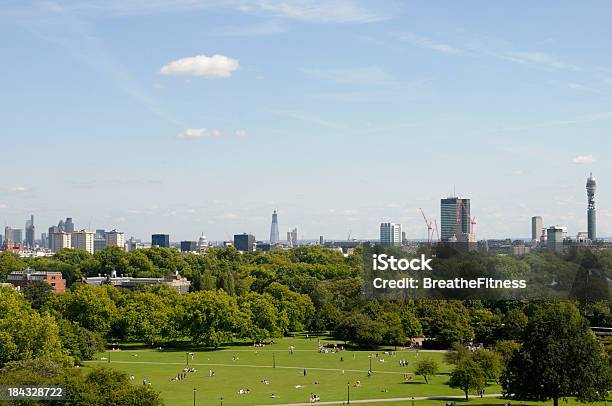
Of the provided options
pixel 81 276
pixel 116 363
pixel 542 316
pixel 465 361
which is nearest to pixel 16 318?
pixel 116 363

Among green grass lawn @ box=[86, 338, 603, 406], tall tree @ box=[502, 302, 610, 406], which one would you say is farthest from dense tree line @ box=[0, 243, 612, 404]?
green grass lawn @ box=[86, 338, 603, 406]

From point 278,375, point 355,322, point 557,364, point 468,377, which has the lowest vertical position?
point 278,375

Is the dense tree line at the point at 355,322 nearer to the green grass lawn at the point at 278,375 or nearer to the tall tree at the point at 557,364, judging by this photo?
the tall tree at the point at 557,364

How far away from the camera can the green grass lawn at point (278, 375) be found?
55.4m

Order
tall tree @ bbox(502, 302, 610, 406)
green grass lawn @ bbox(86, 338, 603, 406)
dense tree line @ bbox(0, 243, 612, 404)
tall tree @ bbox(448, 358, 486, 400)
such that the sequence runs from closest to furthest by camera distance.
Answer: tall tree @ bbox(502, 302, 610, 406) < dense tree line @ bbox(0, 243, 612, 404) < tall tree @ bbox(448, 358, 486, 400) < green grass lawn @ bbox(86, 338, 603, 406)

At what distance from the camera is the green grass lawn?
5541 centimetres

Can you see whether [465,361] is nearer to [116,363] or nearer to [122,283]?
[116,363]

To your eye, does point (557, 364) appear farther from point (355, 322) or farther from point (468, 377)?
point (355, 322)

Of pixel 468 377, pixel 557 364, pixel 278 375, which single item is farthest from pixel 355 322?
pixel 557 364

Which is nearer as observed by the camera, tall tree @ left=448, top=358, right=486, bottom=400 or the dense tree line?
the dense tree line

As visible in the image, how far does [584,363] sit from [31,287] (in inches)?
2585

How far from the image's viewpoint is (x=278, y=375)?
64750 mm

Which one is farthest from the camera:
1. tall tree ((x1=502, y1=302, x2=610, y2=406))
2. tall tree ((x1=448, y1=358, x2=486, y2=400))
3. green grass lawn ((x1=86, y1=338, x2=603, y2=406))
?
green grass lawn ((x1=86, y1=338, x2=603, y2=406))

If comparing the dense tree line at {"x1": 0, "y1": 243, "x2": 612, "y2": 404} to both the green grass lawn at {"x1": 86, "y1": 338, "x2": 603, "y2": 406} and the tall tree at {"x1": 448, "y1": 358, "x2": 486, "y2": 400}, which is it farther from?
the green grass lawn at {"x1": 86, "y1": 338, "x2": 603, "y2": 406}
